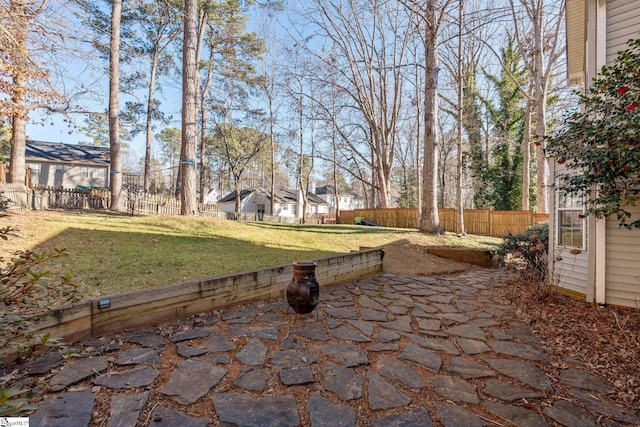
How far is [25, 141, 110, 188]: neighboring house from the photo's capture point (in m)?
21.9

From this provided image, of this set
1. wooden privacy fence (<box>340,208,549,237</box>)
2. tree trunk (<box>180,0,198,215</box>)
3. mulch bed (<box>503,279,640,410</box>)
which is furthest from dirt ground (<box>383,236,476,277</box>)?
tree trunk (<box>180,0,198,215</box>)

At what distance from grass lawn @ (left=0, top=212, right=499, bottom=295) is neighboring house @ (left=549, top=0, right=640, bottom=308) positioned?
3.60 meters

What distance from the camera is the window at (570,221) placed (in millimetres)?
4555

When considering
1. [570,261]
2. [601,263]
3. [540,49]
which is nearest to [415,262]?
[570,261]

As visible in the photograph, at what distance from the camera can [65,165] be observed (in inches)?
892

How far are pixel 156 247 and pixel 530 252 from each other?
7104 millimetres

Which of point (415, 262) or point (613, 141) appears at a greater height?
point (613, 141)

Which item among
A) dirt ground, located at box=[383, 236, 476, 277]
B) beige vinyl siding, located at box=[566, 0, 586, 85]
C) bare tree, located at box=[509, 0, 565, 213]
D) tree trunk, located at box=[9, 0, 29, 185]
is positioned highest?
bare tree, located at box=[509, 0, 565, 213]

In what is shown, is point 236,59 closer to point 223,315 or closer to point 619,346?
point 223,315

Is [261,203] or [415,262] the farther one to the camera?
[261,203]

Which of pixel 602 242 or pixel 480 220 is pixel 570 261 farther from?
pixel 480 220

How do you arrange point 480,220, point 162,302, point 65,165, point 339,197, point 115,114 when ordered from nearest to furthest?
point 162,302, point 115,114, point 480,220, point 65,165, point 339,197

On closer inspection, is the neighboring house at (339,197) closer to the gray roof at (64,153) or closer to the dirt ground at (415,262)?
the gray roof at (64,153)

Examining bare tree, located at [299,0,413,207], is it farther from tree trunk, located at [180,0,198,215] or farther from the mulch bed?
the mulch bed
